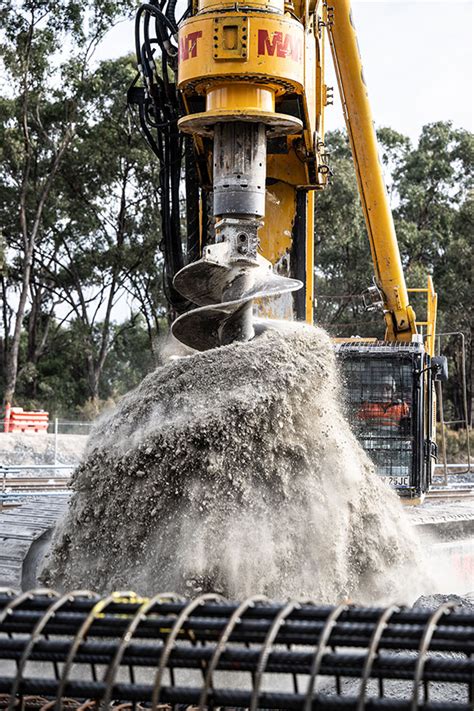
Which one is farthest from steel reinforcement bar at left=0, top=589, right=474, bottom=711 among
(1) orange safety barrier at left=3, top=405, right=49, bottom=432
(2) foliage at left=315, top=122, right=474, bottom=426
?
(2) foliage at left=315, top=122, right=474, bottom=426

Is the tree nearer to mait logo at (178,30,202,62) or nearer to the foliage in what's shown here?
the foliage

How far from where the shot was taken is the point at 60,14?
3369 centimetres

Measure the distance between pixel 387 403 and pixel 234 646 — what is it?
7.01 metres

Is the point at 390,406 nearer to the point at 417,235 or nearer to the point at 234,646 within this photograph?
the point at 234,646

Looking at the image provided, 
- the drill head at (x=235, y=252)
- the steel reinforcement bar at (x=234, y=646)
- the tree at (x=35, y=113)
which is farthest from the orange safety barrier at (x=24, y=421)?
the steel reinforcement bar at (x=234, y=646)

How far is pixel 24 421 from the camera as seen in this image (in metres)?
29.3

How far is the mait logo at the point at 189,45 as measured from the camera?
6254 mm

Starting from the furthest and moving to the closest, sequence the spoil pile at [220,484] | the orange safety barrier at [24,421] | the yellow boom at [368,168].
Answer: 1. the orange safety barrier at [24,421]
2. the yellow boom at [368,168]
3. the spoil pile at [220,484]

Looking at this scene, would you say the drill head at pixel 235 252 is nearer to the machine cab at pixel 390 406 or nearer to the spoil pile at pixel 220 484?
the spoil pile at pixel 220 484

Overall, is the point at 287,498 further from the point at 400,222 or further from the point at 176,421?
the point at 400,222

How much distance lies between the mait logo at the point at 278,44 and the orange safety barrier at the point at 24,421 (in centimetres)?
2281

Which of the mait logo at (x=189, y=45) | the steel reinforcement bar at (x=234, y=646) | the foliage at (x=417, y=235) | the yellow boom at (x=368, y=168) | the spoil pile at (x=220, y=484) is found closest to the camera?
the steel reinforcement bar at (x=234, y=646)

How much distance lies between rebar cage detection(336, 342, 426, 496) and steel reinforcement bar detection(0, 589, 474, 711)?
21.8ft

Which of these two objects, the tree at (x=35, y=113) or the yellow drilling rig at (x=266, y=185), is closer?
the yellow drilling rig at (x=266, y=185)
